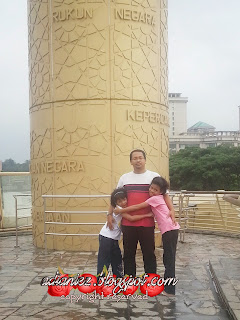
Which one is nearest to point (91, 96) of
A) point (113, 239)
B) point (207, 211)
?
point (113, 239)

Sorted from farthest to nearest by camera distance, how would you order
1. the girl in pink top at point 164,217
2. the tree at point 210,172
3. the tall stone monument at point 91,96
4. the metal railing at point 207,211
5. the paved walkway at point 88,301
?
the tree at point 210,172
the metal railing at point 207,211
the tall stone monument at point 91,96
the girl in pink top at point 164,217
the paved walkway at point 88,301

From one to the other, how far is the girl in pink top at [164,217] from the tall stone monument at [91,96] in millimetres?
2578

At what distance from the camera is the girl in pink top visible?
3922 millimetres

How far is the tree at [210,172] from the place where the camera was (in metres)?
31.0

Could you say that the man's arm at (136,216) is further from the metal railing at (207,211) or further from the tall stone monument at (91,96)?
the metal railing at (207,211)

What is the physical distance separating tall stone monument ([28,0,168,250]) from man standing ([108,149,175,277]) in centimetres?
245

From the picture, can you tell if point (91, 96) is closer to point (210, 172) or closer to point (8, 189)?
point (8, 189)

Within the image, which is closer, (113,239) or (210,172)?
(113,239)

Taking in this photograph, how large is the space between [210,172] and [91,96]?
2515 centimetres

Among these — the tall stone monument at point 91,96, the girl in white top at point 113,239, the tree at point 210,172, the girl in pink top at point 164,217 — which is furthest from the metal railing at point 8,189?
the tree at point 210,172

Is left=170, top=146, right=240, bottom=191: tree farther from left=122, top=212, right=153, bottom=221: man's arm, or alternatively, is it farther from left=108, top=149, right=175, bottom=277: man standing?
left=122, top=212, right=153, bottom=221: man's arm

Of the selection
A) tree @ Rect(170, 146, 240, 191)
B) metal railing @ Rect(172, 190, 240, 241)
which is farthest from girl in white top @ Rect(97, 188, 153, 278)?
tree @ Rect(170, 146, 240, 191)

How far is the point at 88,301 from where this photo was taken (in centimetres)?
394

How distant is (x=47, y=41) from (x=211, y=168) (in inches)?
1022
